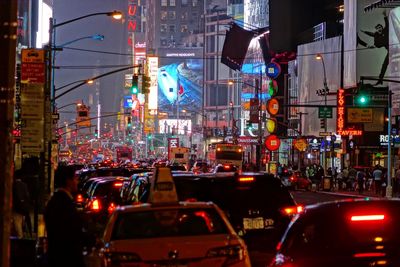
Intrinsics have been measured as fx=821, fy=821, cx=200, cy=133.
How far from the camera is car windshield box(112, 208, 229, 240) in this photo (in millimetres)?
9852

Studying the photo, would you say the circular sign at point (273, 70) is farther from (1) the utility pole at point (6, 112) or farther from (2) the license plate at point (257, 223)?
(1) the utility pole at point (6, 112)

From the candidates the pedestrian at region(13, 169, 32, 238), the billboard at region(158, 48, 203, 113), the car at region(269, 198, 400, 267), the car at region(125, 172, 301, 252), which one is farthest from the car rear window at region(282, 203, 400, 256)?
the billboard at region(158, 48, 203, 113)

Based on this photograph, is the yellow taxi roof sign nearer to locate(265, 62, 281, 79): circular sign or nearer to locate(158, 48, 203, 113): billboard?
locate(265, 62, 281, 79): circular sign

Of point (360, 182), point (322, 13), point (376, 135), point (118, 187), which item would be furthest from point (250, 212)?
point (322, 13)

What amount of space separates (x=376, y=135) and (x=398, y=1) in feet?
48.4

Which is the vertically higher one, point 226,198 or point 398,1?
point 398,1

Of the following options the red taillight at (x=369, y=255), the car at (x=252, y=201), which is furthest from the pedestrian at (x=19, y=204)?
the red taillight at (x=369, y=255)

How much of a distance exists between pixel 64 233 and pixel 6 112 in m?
1.74

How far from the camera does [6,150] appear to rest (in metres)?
7.97

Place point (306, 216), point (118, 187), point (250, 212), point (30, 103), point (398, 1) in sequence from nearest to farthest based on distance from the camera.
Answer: point (306, 216) → point (250, 212) → point (30, 103) → point (118, 187) → point (398, 1)

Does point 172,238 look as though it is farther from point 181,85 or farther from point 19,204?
point 181,85

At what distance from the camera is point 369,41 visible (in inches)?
2771

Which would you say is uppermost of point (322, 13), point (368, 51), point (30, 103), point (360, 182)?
point (322, 13)

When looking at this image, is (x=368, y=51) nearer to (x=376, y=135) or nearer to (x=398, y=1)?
(x=376, y=135)
